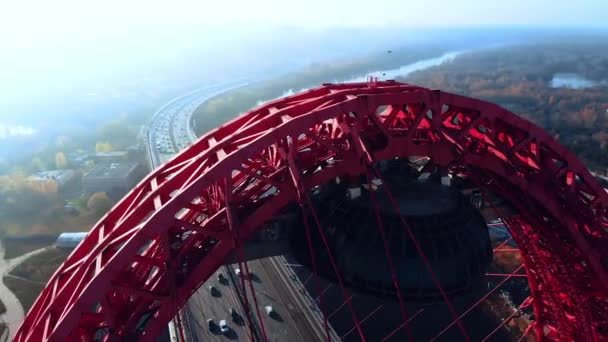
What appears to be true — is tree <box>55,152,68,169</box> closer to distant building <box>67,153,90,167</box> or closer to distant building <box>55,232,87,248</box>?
distant building <box>67,153,90,167</box>

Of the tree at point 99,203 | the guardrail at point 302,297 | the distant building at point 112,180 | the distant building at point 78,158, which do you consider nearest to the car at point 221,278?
the guardrail at point 302,297

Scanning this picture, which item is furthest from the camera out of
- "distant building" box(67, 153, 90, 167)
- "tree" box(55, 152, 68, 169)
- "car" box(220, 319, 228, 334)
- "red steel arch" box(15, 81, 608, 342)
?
"distant building" box(67, 153, 90, 167)

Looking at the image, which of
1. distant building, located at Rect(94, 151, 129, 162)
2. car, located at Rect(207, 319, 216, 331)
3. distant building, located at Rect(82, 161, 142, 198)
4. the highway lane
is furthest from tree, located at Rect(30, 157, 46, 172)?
car, located at Rect(207, 319, 216, 331)

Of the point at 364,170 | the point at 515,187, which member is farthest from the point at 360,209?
the point at 515,187

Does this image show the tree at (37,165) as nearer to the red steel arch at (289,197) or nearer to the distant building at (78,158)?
the distant building at (78,158)

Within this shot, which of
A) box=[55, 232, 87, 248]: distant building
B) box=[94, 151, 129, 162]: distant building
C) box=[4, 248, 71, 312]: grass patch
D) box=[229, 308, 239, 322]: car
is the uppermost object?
box=[94, 151, 129, 162]: distant building

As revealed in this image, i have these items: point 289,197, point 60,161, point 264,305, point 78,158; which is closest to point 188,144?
point 78,158

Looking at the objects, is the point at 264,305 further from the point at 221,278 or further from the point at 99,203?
the point at 99,203
